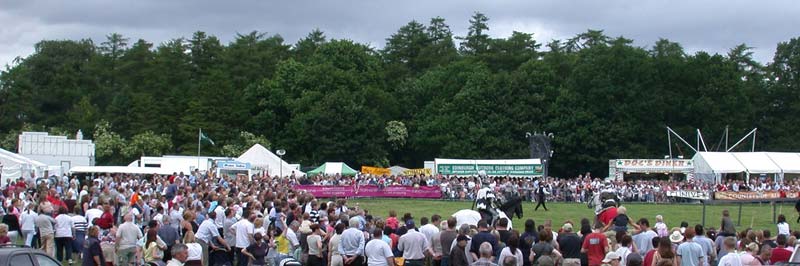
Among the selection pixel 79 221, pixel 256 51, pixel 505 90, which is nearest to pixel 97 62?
pixel 256 51

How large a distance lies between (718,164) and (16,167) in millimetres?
36699

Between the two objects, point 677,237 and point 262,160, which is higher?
point 262,160

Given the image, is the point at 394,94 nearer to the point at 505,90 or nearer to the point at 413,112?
the point at 413,112

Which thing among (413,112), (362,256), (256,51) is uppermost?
(256,51)

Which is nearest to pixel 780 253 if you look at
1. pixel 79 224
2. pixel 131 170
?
pixel 79 224

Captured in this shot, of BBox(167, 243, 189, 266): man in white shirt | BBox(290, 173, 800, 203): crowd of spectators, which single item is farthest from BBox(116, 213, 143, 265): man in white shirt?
BBox(290, 173, 800, 203): crowd of spectators

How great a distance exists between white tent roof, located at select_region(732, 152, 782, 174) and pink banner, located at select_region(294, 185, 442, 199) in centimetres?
1787

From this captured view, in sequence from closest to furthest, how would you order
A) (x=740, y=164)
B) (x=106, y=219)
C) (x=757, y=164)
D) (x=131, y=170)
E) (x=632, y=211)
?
(x=106, y=219) → (x=632, y=211) → (x=131, y=170) → (x=740, y=164) → (x=757, y=164)

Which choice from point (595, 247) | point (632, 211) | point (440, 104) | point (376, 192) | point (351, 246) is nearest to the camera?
point (595, 247)

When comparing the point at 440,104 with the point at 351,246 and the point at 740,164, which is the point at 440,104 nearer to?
the point at 740,164

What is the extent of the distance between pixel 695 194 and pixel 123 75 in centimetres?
6411

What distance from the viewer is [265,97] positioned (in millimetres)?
81750

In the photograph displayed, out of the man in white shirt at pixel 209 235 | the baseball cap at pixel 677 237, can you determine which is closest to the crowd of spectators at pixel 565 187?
the man in white shirt at pixel 209 235

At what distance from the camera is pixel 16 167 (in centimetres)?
4878
